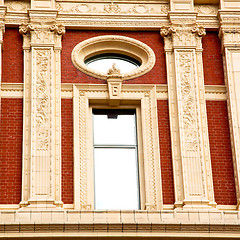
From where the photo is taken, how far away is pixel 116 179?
22734 millimetres

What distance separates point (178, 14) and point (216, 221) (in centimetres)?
660

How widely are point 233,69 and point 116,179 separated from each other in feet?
14.9

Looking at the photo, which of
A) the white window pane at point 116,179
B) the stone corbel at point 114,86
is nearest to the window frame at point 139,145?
the white window pane at point 116,179

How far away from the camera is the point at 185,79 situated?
77.6 ft

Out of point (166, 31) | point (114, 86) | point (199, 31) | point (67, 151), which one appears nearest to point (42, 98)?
point (67, 151)

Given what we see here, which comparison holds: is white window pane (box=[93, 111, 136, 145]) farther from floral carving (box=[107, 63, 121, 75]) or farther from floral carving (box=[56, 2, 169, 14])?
floral carving (box=[56, 2, 169, 14])

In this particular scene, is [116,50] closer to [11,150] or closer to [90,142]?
[90,142]

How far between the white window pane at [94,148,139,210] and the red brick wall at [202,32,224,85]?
309 centimetres

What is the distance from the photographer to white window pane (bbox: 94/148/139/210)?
73.4ft

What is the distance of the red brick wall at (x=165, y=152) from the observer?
22.2 meters

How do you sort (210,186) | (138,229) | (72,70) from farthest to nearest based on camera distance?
(72,70), (210,186), (138,229)

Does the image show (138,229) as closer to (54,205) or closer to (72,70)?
(54,205)

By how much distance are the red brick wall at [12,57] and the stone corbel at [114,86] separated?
2.44 metres

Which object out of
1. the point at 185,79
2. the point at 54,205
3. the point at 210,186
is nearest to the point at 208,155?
the point at 210,186
